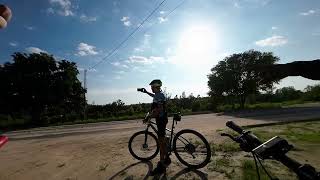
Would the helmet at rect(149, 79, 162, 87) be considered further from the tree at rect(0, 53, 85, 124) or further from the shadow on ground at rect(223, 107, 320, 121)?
the tree at rect(0, 53, 85, 124)

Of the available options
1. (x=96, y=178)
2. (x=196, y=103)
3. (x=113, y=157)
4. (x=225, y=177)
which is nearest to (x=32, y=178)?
(x=96, y=178)

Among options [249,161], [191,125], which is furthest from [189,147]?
[191,125]

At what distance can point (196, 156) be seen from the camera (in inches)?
306

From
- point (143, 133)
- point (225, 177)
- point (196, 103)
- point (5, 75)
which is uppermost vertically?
point (5, 75)

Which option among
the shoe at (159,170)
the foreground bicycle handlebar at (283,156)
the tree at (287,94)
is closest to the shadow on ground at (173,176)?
the shoe at (159,170)

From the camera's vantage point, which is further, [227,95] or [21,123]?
[227,95]

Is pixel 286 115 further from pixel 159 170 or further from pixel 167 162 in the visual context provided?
pixel 159 170

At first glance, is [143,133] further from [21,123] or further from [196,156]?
[21,123]

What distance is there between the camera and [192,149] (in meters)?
7.65

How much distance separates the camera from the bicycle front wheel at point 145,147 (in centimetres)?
855

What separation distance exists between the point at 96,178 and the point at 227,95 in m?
37.4

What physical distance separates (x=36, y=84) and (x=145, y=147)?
1179 inches

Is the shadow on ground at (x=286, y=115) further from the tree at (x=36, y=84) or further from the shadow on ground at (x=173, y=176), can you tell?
the tree at (x=36, y=84)

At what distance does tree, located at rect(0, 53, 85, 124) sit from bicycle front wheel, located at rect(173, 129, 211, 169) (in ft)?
101
